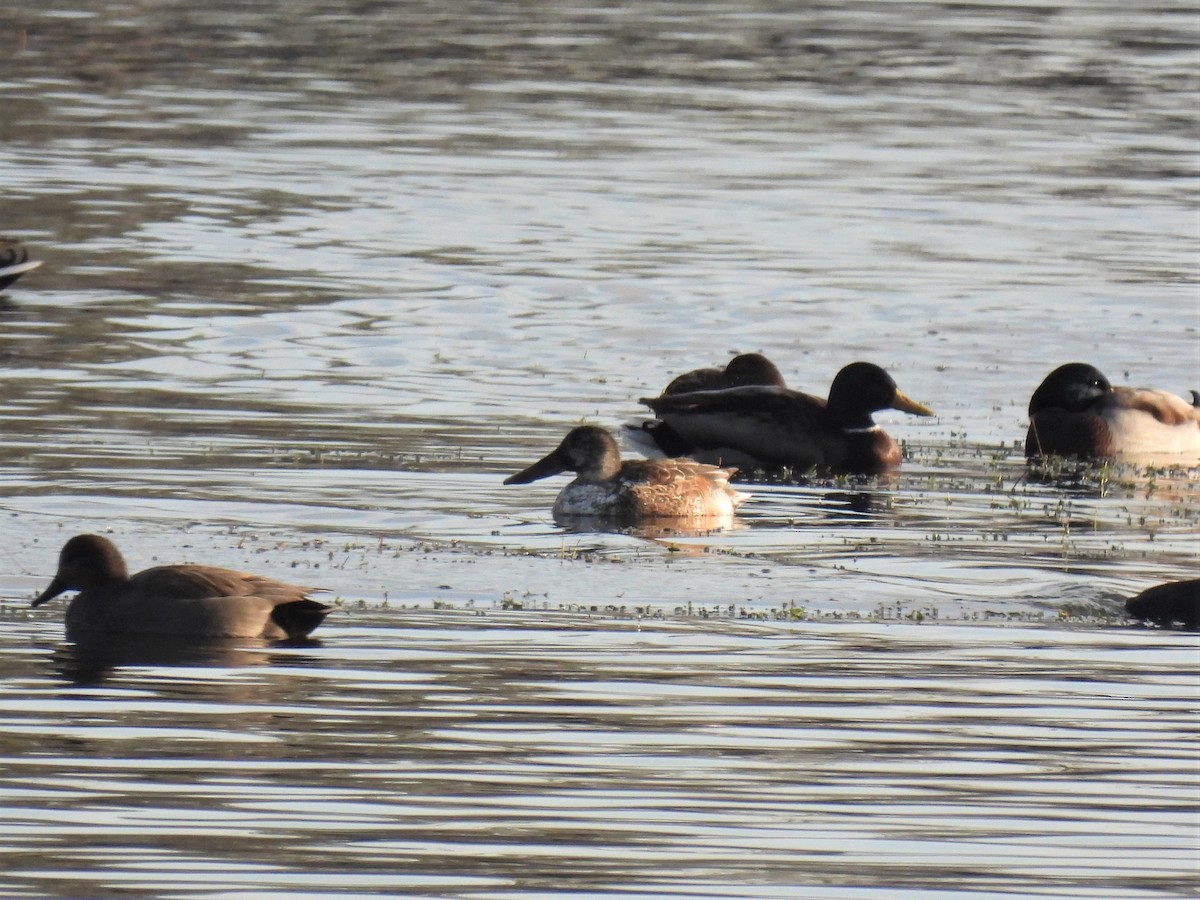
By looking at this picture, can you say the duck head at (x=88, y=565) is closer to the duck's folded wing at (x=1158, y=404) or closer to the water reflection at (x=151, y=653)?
the water reflection at (x=151, y=653)

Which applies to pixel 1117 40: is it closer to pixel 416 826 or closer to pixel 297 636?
pixel 297 636

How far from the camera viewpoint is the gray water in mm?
7070

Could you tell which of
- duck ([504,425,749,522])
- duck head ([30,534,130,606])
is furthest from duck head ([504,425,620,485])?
duck head ([30,534,130,606])

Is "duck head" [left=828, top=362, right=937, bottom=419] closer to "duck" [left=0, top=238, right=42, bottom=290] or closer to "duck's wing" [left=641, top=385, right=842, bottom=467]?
"duck's wing" [left=641, top=385, right=842, bottom=467]

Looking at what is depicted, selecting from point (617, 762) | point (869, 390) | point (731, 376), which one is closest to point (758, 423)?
point (869, 390)

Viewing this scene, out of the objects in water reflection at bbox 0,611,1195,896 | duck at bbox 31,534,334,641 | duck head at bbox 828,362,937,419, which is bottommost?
water reflection at bbox 0,611,1195,896

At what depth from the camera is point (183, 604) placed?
10.0 meters

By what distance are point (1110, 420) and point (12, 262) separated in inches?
349

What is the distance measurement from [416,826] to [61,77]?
29.7m

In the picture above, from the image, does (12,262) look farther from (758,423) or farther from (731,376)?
(758,423)

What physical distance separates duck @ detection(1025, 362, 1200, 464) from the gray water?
38 centimetres

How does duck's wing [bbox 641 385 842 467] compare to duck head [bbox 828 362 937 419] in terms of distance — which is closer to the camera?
duck's wing [bbox 641 385 842 467]

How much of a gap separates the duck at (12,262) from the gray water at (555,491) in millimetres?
389

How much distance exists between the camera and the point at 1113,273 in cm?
2238
